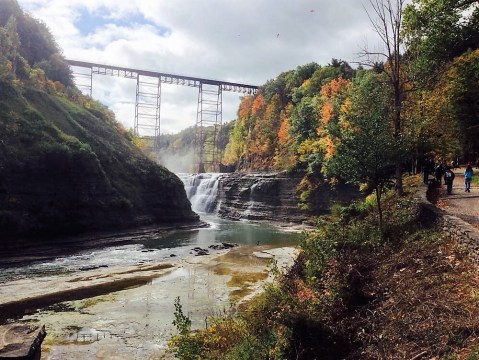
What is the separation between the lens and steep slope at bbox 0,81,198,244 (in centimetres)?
2911

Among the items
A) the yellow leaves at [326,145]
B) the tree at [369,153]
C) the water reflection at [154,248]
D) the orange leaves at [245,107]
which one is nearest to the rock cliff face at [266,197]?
the water reflection at [154,248]

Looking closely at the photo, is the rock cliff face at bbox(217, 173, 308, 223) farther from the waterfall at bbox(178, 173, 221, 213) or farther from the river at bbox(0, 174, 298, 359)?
the river at bbox(0, 174, 298, 359)

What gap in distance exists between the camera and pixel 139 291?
17641 mm

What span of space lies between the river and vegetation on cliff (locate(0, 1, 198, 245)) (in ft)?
13.6

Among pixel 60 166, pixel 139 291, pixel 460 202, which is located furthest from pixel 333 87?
pixel 139 291

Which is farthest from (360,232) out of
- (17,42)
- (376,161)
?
(17,42)

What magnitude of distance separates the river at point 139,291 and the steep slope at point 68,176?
392 centimetres

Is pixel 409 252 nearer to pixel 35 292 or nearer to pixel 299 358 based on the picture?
pixel 299 358

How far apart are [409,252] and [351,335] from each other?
153 inches

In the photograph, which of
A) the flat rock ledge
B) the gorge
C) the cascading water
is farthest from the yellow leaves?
the flat rock ledge

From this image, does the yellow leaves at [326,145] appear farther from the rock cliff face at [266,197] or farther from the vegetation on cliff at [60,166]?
the vegetation on cliff at [60,166]

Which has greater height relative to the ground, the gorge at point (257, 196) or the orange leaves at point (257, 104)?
the orange leaves at point (257, 104)

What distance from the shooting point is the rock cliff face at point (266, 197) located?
44.6 meters

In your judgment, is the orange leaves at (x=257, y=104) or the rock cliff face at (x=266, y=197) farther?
the orange leaves at (x=257, y=104)
